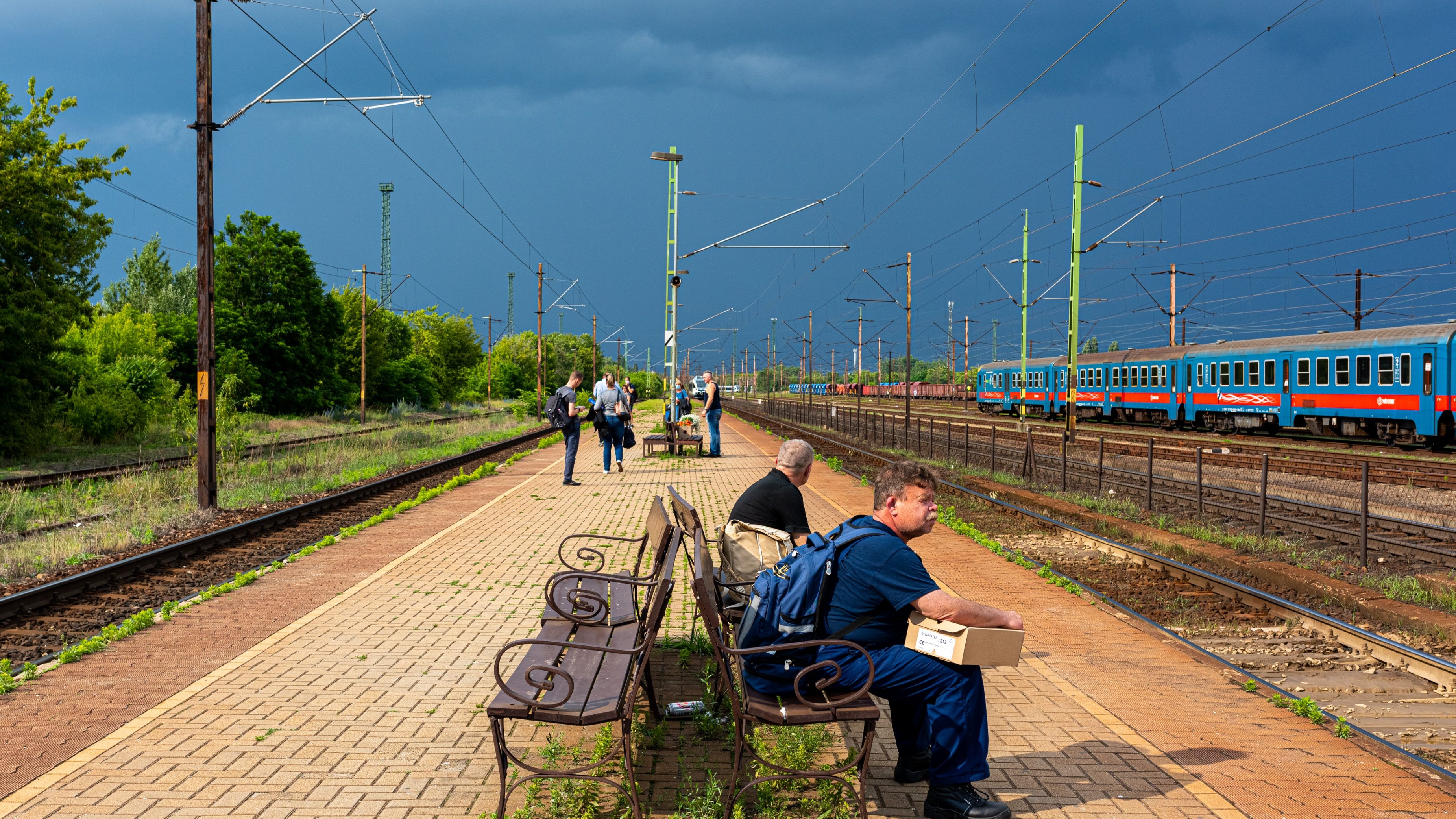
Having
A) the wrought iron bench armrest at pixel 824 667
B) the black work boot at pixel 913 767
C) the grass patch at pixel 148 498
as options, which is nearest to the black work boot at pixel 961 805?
the black work boot at pixel 913 767

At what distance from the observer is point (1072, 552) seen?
11.6 metres

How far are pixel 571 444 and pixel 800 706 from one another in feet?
44.6

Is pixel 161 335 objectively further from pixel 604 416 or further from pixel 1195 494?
pixel 1195 494

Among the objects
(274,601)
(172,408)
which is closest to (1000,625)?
(274,601)

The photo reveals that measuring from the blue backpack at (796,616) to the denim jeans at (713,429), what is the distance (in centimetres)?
1805

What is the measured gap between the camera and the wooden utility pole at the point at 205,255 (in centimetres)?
1324

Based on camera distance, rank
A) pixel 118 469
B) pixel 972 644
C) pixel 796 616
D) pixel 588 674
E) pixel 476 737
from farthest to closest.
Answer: pixel 118 469 < pixel 476 737 < pixel 588 674 < pixel 796 616 < pixel 972 644

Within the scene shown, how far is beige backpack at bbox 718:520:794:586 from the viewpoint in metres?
5.75

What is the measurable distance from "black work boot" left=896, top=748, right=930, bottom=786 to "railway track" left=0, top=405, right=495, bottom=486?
1211cm

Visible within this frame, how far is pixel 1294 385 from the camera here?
29.4 meters

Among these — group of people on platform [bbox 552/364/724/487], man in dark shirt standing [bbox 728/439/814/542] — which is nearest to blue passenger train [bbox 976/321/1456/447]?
group of people on platform [bbox 552/364/724/487]

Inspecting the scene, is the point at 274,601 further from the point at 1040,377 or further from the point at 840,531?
the point at 1040,377

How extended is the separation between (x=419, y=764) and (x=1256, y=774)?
12.7 feet

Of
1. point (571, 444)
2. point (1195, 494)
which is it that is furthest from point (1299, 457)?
point (571, 444)
